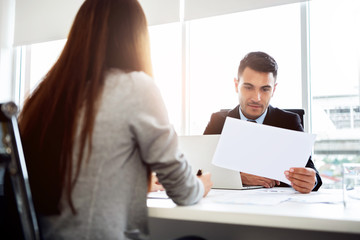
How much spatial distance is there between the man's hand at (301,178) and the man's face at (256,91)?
89 cm

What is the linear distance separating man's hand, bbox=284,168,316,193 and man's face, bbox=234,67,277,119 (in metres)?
0.89

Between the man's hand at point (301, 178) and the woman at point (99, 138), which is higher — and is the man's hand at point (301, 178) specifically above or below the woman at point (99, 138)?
below

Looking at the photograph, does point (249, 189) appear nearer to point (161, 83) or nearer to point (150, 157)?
point (150, 157)

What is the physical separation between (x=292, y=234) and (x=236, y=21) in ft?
9.21

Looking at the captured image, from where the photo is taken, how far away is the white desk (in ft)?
2.79

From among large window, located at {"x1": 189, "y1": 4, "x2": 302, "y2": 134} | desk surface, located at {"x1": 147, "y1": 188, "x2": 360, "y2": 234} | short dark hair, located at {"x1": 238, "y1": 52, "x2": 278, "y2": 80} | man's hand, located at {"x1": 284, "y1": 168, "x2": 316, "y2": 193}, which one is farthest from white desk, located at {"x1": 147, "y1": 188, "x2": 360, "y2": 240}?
large window, located at {"x1": 189, "y1": 4, "x2": 302, "y2": 134}

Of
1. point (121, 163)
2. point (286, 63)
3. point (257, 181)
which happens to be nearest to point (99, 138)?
point (121, 163)

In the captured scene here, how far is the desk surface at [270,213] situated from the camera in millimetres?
846

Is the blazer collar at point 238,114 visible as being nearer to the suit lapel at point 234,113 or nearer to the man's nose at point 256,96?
the suit lapel at point 234,113

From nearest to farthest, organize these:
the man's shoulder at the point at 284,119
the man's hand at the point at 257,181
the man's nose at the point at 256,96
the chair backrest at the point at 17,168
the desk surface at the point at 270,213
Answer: the chair backrest at the point at 17,168 < the desk surface at the point at 270,213 < the man's hand at the point at 257,181 < the man's shoulder at the point at 284,119 < the man's nose at the point at 256,96

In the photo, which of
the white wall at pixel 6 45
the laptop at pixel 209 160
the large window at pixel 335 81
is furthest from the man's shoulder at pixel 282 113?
the white wall at pixel 6 45

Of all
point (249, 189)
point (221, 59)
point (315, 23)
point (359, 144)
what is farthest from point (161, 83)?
point (249, 189)

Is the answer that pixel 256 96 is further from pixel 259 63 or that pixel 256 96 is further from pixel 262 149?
pixel 262 149

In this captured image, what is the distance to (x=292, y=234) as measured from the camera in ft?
4.00
